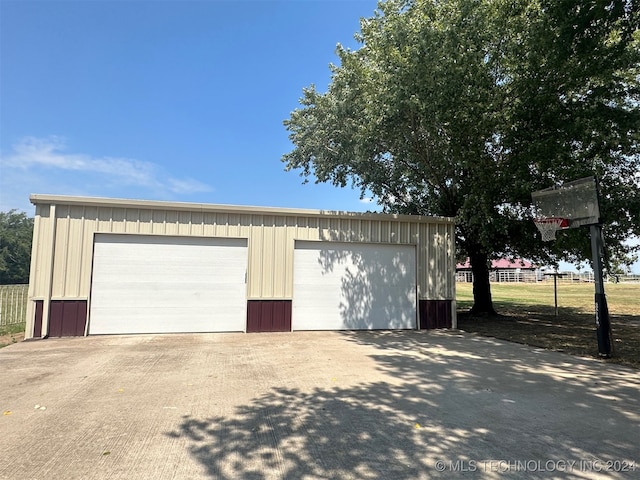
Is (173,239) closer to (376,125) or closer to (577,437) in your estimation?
(376,125)

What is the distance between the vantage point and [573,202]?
24.7 feet

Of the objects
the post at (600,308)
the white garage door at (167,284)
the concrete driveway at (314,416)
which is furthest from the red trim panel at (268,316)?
the post at (600,308)

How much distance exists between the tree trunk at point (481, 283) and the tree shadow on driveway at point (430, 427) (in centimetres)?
804

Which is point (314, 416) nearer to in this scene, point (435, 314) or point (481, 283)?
point (435, 314)

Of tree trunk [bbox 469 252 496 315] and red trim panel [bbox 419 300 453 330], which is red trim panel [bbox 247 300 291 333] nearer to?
red trim panel [bbox 419 300 453 330]

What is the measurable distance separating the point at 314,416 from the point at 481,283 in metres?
11.6

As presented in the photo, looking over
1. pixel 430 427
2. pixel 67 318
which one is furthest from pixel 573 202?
pixel 67 318

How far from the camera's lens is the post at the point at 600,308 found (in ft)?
22.3

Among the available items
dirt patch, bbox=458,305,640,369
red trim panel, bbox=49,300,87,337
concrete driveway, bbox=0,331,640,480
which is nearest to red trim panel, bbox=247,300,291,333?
concrete driveway, bbox=0,331,640,480

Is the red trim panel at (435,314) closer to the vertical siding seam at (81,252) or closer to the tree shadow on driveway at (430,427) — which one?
the tree shadow on driveway at (430,427)

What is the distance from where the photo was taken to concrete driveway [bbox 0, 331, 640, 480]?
2.94 metres

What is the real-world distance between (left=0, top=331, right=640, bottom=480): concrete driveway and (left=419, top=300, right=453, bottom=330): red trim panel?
151 inches

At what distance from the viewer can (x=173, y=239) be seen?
31.0ft

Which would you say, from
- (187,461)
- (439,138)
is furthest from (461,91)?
(187,461)
